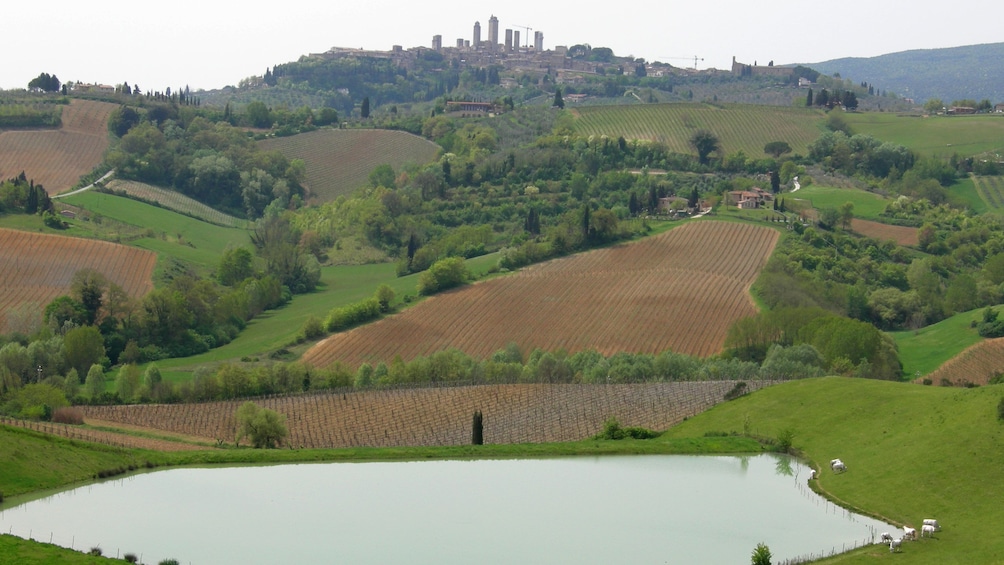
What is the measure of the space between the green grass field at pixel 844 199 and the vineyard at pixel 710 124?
20.6m

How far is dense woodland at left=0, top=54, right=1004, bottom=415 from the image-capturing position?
295ft

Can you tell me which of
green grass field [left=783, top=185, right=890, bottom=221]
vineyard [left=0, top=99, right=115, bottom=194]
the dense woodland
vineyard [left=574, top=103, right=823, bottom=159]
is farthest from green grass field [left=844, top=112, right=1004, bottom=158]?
vineyard [left=0, top=99, right=115, bottom=194]

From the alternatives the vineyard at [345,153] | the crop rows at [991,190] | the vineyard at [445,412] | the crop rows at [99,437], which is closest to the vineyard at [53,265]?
the vineyard at [445,412]

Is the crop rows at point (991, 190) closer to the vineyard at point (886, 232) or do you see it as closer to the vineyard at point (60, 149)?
the vineyard at point (886, 232)

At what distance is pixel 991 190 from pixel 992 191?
0.40m

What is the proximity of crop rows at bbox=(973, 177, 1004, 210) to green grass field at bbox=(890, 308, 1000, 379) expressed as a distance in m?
50.6

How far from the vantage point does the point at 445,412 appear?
76.5 metres

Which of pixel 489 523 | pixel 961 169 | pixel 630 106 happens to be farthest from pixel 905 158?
pixel 489 523

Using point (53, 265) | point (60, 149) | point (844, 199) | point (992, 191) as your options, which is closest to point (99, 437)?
point (53, 265)

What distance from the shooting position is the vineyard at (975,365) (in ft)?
299

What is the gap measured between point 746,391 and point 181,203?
104 m

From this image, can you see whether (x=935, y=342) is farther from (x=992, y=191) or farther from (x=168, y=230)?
(x=168, y=230)

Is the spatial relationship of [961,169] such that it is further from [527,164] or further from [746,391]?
[746,391]

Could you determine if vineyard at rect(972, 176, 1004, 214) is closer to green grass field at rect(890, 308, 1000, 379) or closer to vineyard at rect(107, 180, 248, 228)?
green grass field at rect(890, 308, 1000, 379)
